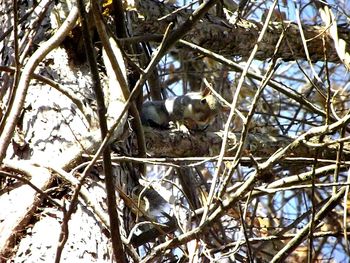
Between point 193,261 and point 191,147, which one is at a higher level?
point 191,147

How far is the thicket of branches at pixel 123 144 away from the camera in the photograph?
159 cm

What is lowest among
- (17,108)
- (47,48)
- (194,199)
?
(194,199)

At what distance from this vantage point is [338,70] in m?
5.41

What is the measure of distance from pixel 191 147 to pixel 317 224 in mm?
1027

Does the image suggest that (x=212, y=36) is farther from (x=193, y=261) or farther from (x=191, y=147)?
(x=193, y=261)

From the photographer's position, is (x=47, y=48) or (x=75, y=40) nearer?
(x=47, y=48)

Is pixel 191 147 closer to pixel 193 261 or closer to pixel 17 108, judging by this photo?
pixel 193 261

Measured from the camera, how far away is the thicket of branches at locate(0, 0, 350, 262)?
1.59 metres

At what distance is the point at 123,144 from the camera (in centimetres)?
231

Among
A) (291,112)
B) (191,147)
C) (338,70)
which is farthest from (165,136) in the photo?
(338,70)

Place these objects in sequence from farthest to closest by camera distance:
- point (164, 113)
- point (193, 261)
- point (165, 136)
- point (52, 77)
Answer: point (164, 113)
point (165, 136)
point (52, 77)
point (193, 261)

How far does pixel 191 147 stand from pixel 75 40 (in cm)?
73

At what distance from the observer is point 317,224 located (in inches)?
74.2

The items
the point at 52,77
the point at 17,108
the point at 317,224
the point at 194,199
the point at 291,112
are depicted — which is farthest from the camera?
the point at 291,112
